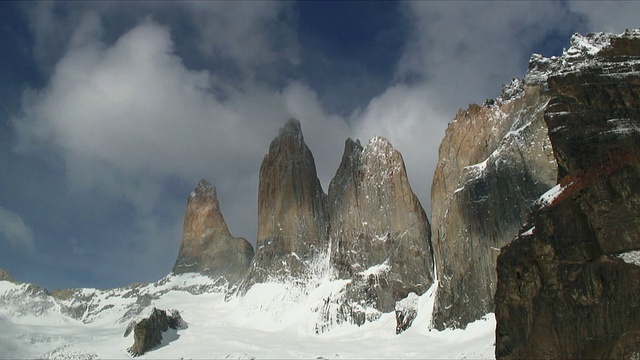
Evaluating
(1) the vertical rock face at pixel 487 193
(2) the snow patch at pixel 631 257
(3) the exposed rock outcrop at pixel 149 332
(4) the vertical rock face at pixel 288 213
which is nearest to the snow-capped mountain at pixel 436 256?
(2) the snow patch at pixel 631 257

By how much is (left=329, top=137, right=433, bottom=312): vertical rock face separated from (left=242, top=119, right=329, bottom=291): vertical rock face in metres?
5.57

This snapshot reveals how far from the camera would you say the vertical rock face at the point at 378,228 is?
108625 millimetres

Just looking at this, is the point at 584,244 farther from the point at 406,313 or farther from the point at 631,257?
the point at 406,313

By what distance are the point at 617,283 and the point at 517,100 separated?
202ft

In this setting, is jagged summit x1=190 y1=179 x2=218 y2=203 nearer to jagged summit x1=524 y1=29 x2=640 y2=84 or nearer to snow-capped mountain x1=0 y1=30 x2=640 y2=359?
snow-capped mountain x1=0 y1=30 x2=640 y2=359

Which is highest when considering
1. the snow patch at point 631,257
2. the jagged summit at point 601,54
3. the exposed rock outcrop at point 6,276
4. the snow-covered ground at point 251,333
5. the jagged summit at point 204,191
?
the jagged summit at point 204,191

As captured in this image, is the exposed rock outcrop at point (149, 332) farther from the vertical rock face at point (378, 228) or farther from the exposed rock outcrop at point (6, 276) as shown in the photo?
the exposed rock outcrop at point (6, 276)

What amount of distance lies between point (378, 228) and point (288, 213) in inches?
971

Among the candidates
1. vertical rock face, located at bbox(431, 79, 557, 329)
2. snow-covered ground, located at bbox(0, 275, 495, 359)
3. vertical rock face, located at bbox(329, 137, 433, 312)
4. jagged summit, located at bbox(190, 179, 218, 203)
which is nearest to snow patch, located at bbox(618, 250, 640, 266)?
snow-covered ground, located at bbox(0, 275, 495, 359)

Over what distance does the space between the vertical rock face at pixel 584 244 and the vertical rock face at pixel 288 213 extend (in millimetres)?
94375

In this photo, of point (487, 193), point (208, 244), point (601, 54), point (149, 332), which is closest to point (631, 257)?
point (601, 54)

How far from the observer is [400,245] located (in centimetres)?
11125

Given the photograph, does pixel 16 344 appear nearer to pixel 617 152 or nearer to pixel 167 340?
pixel 167 340

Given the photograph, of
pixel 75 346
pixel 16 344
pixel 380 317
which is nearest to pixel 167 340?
pixel 75 346
